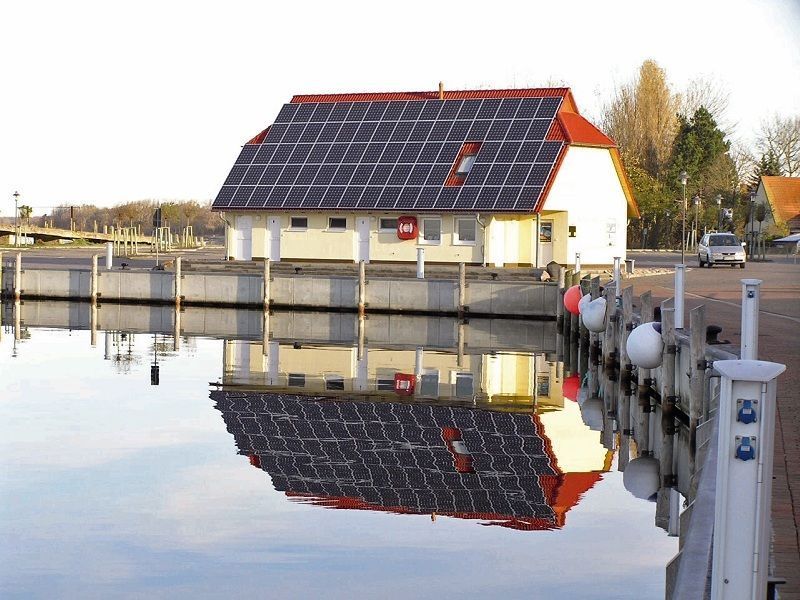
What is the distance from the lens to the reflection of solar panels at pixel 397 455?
49.0ft

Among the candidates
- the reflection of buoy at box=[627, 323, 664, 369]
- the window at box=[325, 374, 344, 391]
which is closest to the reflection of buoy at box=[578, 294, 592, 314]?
the window at box=[325, 374, 344, 391]

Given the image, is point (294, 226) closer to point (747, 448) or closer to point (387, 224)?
point (387, 224)

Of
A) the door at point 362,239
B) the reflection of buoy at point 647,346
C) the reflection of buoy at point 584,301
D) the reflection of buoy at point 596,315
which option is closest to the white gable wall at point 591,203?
the door at point 362,239

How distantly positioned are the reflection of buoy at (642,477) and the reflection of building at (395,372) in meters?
6.09

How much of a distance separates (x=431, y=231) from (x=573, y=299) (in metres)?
16.2

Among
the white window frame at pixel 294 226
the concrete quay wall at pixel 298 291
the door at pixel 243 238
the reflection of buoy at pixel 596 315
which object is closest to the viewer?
the reflection of buoy at pixel 596 315

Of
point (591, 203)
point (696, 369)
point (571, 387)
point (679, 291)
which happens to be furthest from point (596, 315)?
point (591, 203)

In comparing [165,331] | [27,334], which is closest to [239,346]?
[165,331]

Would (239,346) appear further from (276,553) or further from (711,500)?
(711,500)

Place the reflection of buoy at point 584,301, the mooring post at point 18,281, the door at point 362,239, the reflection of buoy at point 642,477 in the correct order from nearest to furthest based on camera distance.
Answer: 1. the reflection of buoy at point 642,477
2. the reflection of buoy at point 584,301
3. the mooring post at point 18,281
4. the door at point 362,239

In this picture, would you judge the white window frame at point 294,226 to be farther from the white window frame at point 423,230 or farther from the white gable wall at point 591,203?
the white gable wall at point 591,203

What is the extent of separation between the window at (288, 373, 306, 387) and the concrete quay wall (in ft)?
42.1

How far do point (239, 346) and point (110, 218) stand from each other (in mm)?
97777

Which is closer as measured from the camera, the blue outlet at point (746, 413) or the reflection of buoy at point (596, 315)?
the blue outlet at point (746, 413)
